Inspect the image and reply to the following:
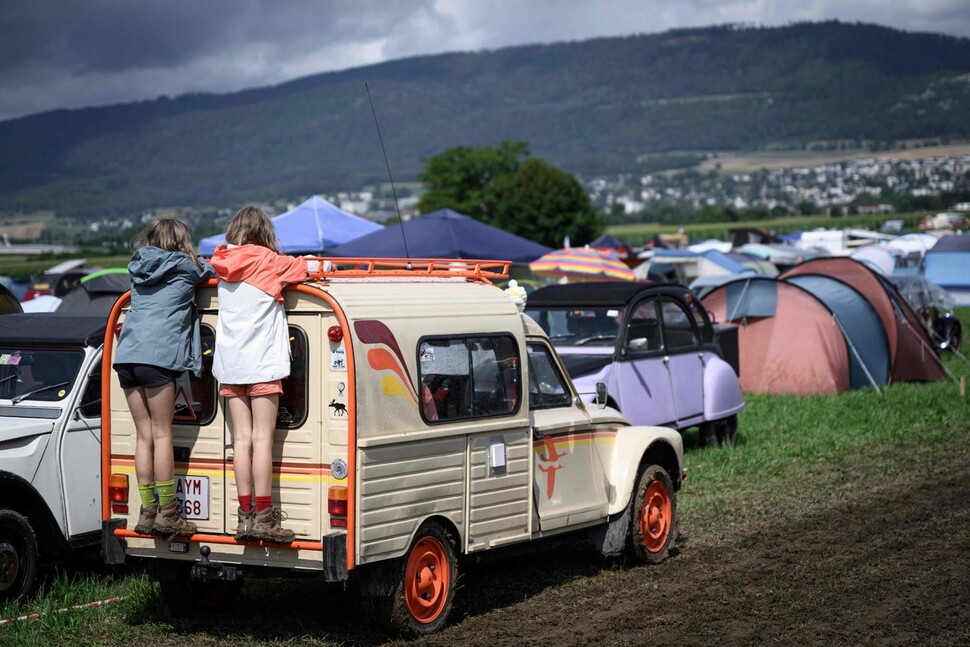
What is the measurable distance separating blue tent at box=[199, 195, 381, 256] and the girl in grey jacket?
50.2 feet

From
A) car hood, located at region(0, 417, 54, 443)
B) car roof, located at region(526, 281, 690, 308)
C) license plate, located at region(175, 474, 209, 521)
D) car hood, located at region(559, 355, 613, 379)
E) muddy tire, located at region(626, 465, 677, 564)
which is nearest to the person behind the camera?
license plate, located at region(175, 474, 209, 521)

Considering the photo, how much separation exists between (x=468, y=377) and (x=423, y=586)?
122 centimetres

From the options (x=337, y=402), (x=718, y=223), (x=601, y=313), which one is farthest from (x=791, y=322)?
(x=718, y=223)

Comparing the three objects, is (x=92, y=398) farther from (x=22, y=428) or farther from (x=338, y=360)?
(x=338, y=360)

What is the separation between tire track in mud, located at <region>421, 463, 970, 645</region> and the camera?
6.84 meters

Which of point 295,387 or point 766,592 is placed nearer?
point 295,387

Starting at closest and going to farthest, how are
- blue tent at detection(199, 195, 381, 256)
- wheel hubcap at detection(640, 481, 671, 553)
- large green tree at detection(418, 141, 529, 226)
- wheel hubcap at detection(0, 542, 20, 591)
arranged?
wheel hubcap at detection(0, 542, 20, 591), wheel hubcap at detection(640, 481, 671, 553), blue tent at detection(199, 195, 381, 256), large green tree at detection(418, 141, 529, 226)

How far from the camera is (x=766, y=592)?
7.77 metres

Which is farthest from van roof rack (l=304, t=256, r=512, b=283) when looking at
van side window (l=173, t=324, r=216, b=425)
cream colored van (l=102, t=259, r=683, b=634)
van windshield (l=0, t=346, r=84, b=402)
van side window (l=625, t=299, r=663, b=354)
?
van side window (l=625, t=299, r=663, b=354)

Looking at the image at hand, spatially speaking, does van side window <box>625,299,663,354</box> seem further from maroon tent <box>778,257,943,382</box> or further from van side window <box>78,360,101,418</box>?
maroon tent <box>778,257,943,382</box>

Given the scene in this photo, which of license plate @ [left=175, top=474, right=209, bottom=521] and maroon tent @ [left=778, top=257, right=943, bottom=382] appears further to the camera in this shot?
maroon tent @ [left=778, top=257, right=943, bottom=382]

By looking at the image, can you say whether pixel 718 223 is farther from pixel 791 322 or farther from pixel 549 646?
pixel 549 646

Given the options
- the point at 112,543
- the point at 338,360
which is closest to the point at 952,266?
the point at 338,360

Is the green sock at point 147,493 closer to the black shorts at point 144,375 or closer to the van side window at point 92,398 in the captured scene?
the black shorts at point 144,375
